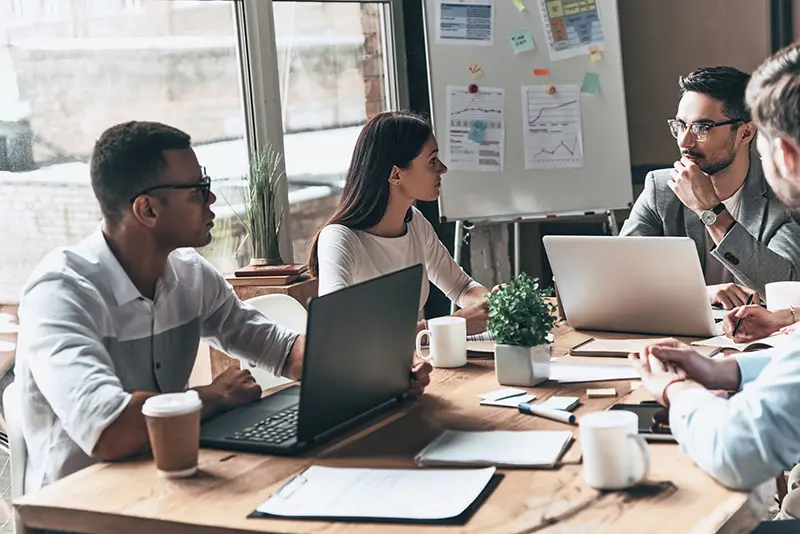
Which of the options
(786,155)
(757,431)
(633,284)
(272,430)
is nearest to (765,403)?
(757,431)

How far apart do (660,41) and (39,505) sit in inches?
144

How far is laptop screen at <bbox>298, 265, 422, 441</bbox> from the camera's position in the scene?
1.50 meters

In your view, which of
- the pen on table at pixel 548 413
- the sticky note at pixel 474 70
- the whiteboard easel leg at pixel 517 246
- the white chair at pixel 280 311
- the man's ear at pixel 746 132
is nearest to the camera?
the pen on table at pixel 548 413

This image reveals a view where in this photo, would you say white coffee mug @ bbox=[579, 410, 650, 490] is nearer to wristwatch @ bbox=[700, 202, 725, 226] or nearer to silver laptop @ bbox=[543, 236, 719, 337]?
silver laptop @ bbox=[543, 236, 719, 337]

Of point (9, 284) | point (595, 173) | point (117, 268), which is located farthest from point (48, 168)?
point (595, 173)

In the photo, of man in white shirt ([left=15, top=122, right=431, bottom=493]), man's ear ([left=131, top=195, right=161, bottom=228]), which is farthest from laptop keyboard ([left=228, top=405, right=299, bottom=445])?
man's ear ([left=131, top=195, right=161, bottom=228])

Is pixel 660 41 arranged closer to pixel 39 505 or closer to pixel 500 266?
pixel 500 266

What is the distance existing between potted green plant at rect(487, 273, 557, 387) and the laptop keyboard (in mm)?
419

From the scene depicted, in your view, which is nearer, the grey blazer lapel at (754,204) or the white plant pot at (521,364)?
the white plant pot at (521,364)

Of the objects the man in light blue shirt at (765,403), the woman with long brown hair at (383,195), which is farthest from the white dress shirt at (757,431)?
the woman with long brown hair at (383,195)

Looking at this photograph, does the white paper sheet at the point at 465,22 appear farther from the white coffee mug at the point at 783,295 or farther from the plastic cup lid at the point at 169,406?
the plastic cup lid at the point at 169,406

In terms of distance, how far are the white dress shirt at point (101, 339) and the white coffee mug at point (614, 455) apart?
28.3 inches

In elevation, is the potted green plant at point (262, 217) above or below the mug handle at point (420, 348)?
above

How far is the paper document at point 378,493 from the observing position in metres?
1.26
